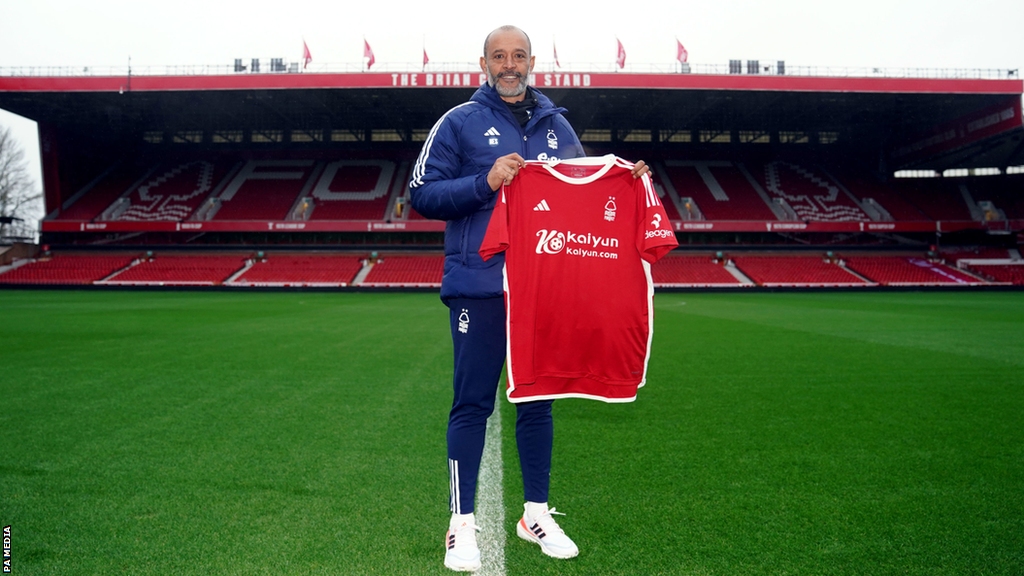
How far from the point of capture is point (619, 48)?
25.0m

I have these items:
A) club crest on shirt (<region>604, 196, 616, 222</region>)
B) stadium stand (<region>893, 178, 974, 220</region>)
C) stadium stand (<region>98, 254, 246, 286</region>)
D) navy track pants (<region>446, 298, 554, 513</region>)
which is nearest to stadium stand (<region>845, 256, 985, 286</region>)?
stadium stand (<region>893, 178, 974, 220</region>)

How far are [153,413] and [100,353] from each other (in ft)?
13.1

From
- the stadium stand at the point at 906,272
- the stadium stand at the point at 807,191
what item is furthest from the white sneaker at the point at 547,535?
the stadium stand at the point at 807,191

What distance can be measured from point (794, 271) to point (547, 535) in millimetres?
33397

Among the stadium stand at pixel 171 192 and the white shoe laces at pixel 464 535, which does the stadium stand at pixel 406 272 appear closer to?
the stadium stand at pixel 171 192

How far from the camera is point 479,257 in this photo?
226 cm

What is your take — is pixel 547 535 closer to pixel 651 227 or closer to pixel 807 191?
pixel 651 227

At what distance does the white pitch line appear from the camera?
7.02 feet

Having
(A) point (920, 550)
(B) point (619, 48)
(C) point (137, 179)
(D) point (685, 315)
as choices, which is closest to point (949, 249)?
(B) point (619, 48)

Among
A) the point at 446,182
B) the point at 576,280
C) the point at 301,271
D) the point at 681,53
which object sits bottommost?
the point at 301,271

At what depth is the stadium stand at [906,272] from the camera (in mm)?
29562

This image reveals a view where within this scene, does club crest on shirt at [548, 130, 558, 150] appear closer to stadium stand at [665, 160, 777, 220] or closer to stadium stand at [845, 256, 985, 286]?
stadium stand at [665, 160, 777, 220]

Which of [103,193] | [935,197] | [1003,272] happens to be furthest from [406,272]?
[1003,272]

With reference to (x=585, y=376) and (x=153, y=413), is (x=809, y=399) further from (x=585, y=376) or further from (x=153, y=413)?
(x=153, y=413)
